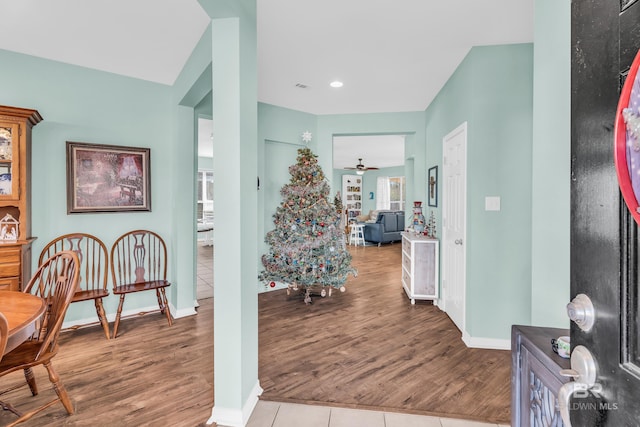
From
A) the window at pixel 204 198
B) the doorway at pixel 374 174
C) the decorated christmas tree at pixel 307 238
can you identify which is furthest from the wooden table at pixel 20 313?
the window at pixel 204 198

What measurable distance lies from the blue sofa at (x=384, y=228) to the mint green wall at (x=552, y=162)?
24.7 feet

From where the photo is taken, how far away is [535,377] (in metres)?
0.94

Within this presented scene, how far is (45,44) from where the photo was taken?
276 cm

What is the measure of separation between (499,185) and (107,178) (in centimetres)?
395

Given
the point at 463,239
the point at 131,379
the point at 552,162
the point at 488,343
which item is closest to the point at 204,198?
the point at 131,379

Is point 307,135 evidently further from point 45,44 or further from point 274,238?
point 45,44

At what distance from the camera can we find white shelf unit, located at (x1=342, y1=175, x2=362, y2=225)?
12594 millimetres

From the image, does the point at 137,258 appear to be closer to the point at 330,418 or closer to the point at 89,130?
the point at 89,130

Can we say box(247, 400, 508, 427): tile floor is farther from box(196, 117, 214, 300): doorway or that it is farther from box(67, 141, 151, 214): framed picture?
box(196, 117, 214, 300): doorway

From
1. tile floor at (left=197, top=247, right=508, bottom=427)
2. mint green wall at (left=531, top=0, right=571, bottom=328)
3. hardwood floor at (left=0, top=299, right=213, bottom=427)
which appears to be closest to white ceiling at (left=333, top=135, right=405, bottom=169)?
hardwood floor at (left=0, top=299, right=213, bottom=427)

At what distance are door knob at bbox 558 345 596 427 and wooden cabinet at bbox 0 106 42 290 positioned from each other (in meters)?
3.54

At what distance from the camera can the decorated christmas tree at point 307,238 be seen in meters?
3.96

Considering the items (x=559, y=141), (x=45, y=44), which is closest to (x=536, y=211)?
(x=559, y=141)

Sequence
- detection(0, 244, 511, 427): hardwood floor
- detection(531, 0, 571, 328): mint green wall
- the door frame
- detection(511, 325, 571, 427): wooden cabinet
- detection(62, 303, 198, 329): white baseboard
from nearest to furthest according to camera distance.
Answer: detection(511, 325, 571, 427): wooden cabinet
detection(531, 0, 571, 328): mint green wall
detection(0, 244, 511, 427): hardwood floor
the door frame
detection(62, 303, 198, 329): white baseboard
